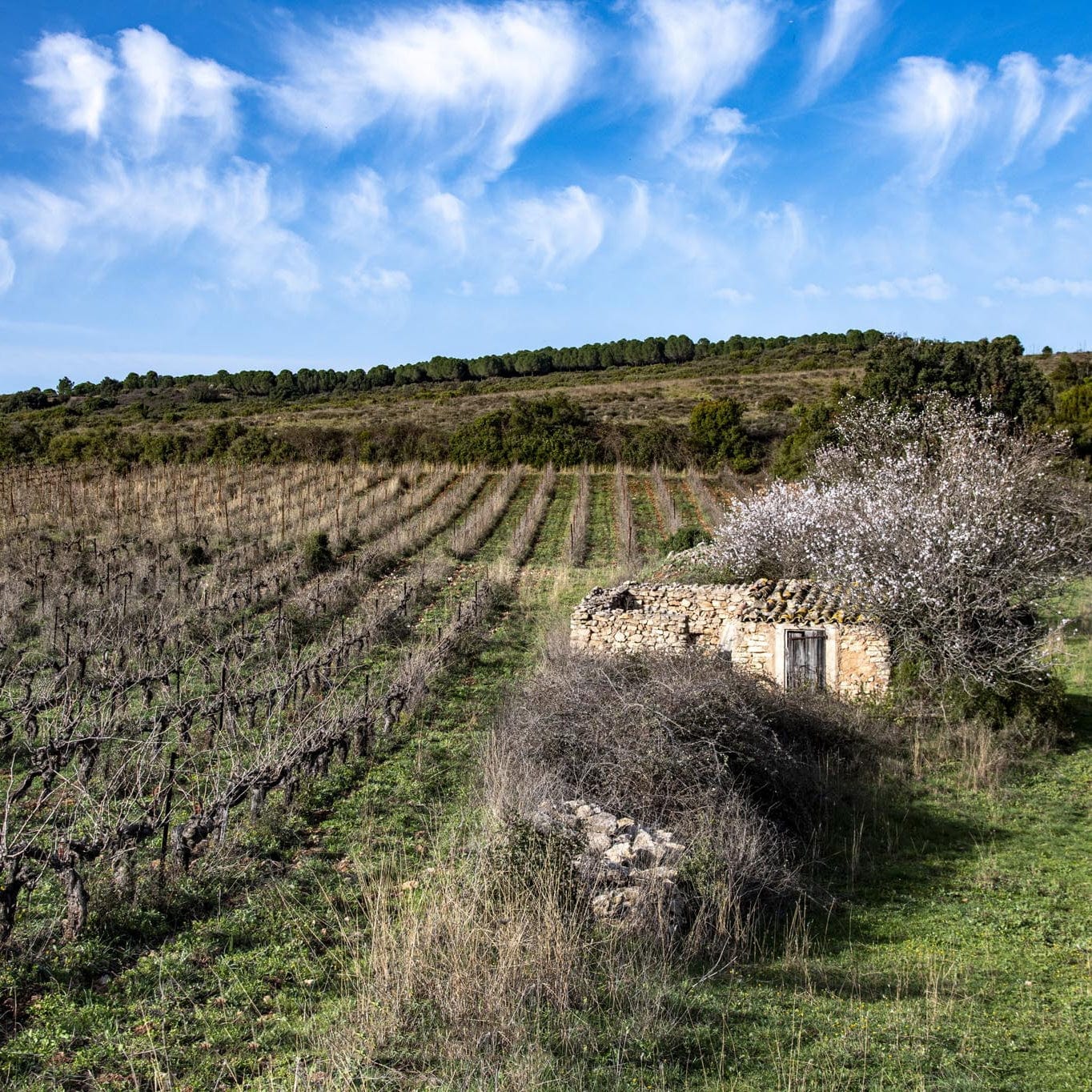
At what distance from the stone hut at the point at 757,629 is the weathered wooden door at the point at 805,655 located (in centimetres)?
1

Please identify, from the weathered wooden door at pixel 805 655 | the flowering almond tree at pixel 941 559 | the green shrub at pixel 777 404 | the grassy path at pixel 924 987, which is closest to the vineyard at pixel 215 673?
the grassy path at pixel 924 987

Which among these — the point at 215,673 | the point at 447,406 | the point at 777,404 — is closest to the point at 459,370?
the point at 447,406

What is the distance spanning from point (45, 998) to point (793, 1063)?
3861mm

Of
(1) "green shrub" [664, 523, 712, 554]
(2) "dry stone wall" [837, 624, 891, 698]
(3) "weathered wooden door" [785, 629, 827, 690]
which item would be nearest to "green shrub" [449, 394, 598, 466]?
(1) "green shrub" [664, 523, 712, 554]

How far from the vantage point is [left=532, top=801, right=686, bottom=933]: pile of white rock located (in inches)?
224

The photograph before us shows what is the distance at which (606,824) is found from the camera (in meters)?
6.82

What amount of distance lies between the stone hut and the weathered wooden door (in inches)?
0.4

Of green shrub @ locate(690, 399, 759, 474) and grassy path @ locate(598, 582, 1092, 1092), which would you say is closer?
grassy path @ locate(598, 582, 1092, 1092)

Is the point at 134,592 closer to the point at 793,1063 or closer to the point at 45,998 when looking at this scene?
the point at 45,998

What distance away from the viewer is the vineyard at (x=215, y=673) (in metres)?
5.74

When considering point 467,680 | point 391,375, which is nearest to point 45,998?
point 467,680

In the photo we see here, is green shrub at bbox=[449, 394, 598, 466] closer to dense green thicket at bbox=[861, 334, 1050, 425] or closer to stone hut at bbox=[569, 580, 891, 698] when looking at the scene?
dense green thicket at bbox=[861, 334, 1050, 425]

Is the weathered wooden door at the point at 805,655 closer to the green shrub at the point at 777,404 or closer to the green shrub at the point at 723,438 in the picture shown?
the green shrub at the point at 723,438

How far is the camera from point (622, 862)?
243 inches
